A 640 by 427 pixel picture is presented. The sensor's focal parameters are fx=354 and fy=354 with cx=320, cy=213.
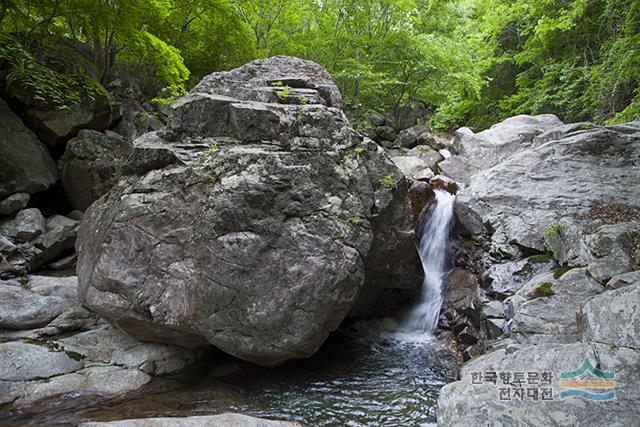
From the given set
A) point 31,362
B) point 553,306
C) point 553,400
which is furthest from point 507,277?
point 31,362

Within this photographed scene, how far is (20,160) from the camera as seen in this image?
32.2 feet

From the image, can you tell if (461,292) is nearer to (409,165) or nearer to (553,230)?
(553,230)

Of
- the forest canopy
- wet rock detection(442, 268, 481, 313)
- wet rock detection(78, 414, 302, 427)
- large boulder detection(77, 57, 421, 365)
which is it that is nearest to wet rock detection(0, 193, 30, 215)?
the forest canopy

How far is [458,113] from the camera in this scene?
67.8ft

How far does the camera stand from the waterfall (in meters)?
8.80

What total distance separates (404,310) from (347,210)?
13.5ft

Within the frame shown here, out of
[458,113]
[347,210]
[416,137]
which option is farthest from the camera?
[458,113]

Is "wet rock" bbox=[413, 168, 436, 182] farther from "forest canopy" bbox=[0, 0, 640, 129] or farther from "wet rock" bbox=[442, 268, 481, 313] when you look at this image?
"forest canopy" bbox=[0, 0, 640, 129]

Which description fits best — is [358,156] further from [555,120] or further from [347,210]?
[555,120]

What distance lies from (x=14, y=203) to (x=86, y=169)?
206 centimetres

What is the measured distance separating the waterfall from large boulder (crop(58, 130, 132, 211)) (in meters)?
9.64

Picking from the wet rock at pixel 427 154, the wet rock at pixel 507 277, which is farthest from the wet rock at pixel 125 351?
the wet rock at pixel 427 154

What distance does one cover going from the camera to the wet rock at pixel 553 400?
363cm

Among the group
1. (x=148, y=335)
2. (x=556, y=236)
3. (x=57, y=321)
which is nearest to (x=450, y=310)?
(x=556, y=236)
